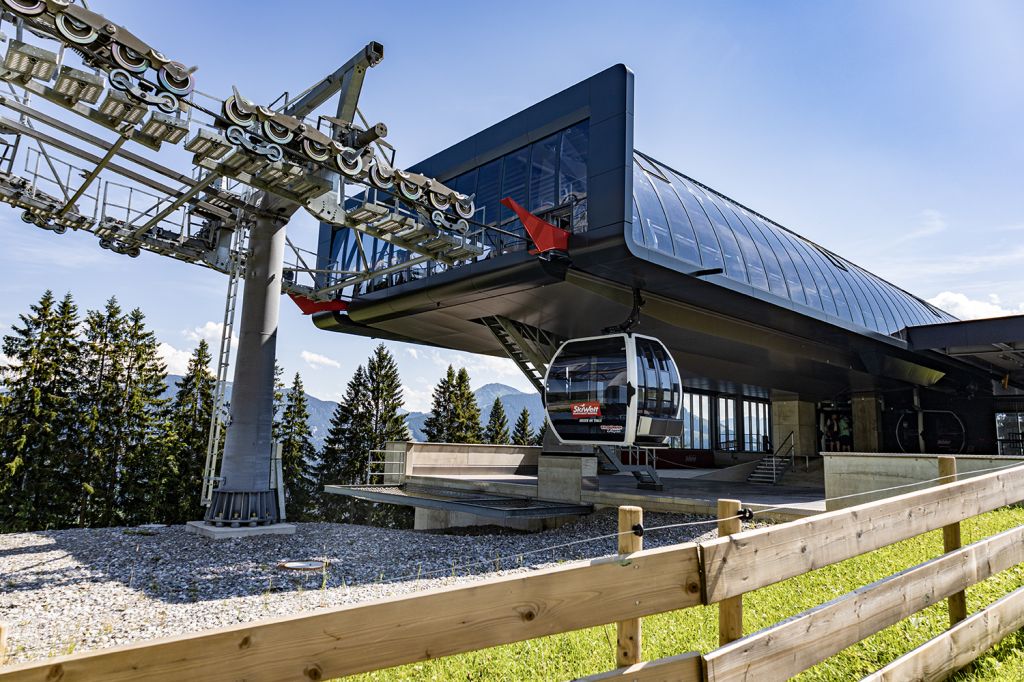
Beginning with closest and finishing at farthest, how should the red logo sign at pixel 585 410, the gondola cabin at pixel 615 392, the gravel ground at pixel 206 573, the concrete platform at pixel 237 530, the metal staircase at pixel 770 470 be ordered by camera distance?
the gravel ground at pixel 206 573 → the concrete platform at pixel 237 530 → the gondola cabin at pixel 615 392 → the red logo sign at pixel 585 410 → the metal staircase at pixel 770 470

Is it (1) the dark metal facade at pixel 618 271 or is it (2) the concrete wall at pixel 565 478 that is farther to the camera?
(2) the concrete wall at pixel 565 478

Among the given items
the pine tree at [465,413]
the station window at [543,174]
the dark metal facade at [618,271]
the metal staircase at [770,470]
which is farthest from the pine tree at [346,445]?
the station window at [543,174]

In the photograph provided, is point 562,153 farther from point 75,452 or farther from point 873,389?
point 75,452

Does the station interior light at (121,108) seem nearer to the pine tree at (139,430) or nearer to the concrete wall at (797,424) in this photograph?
the concrete wall at (797,424)

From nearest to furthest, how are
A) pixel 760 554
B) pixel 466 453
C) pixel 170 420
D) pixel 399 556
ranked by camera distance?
pixel 760 554, pixel 399 556, pixel 466 453, pixel 170 420

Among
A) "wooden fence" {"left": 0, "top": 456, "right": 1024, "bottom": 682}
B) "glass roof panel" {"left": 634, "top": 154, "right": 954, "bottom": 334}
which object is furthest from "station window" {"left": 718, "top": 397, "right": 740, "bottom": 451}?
"wooden fence" {"left": 0, "top": 456, "right": 1024, "bottom": 682}

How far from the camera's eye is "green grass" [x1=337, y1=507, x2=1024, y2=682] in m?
4.53

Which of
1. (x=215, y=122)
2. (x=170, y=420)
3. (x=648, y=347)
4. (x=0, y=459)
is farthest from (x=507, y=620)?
(x=170, y=420)

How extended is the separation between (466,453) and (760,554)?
24.1 metres

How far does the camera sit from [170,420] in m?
53.0

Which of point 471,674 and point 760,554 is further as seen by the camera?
point 471,674

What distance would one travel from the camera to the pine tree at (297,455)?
190 ft

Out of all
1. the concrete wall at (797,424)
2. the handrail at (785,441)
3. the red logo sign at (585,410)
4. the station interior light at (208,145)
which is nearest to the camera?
the station interior light at (208,145)

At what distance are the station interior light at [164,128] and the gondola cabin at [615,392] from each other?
9.70 meters
